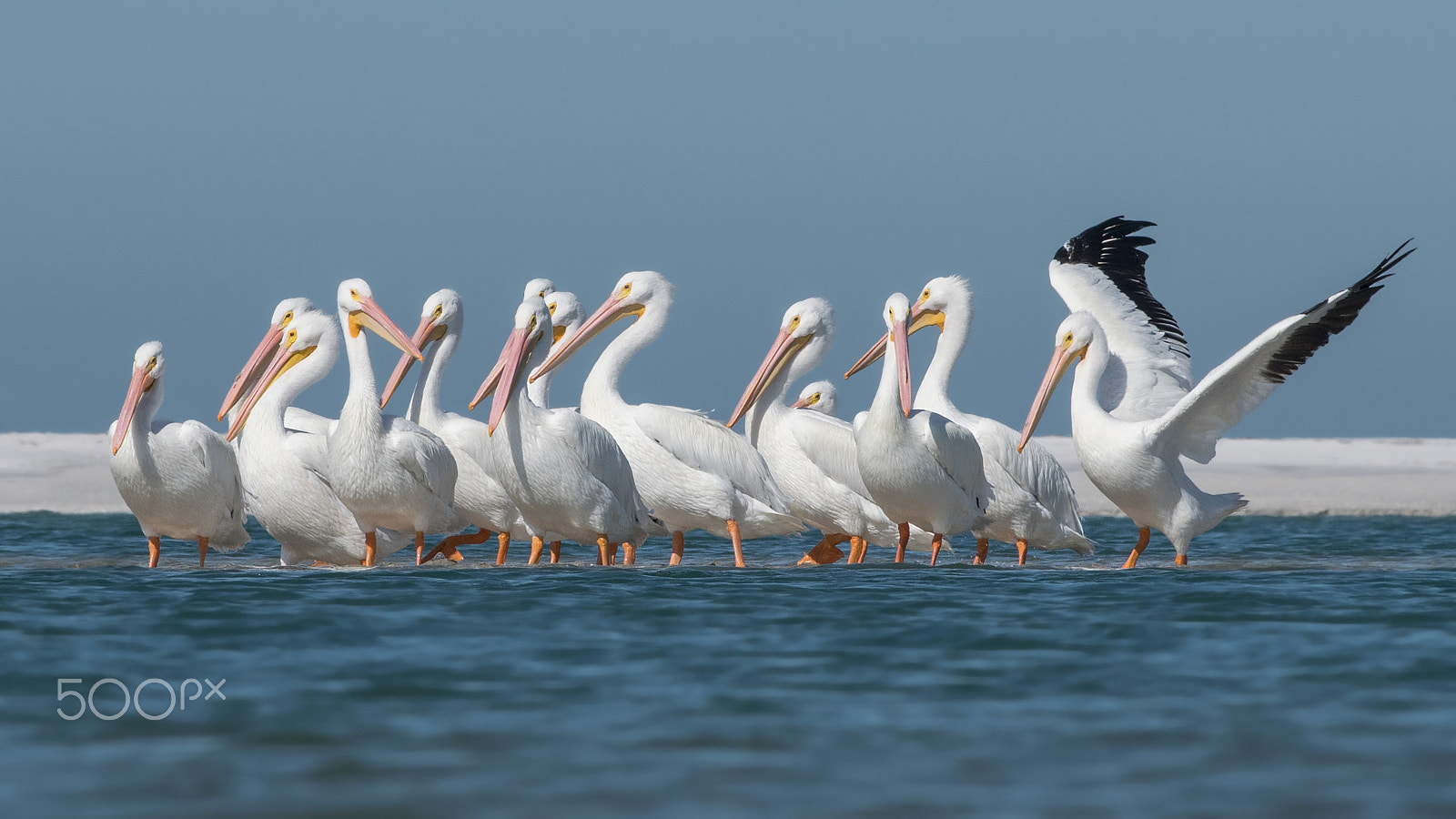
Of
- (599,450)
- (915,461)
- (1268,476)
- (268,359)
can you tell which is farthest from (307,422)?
(1268,476)

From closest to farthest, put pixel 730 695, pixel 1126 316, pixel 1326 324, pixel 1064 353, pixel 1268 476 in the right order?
pixel 730 695
pixel 1326 324
pixel 1064 353
pixel 1126 316
pixel 1268 476

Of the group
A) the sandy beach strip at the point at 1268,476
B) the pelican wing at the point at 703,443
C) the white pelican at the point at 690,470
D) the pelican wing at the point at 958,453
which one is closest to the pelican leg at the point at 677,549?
the white pelican at the point at 690,470

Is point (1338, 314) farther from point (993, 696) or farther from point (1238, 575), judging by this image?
point (993, 696)

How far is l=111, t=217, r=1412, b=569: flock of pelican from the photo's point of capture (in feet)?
30.2

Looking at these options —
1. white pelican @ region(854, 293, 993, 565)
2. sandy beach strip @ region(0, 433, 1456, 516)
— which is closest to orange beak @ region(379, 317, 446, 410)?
white pelican @ region(854, 293, 993, 565)

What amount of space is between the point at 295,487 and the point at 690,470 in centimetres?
219

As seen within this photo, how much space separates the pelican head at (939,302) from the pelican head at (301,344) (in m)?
3.45

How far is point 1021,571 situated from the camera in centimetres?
905

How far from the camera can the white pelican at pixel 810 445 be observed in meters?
10.3

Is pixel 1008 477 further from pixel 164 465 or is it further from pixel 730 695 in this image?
pixel 730 695

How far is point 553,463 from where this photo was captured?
30.2 ft

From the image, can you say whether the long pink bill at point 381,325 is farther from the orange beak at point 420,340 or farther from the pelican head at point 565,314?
the pelican head at point 565,314

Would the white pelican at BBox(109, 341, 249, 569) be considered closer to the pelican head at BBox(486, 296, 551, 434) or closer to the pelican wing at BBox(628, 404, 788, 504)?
the pelican head at BBox(486, 296, 551, 434)

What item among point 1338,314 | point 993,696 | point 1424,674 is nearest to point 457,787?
point 993,696
